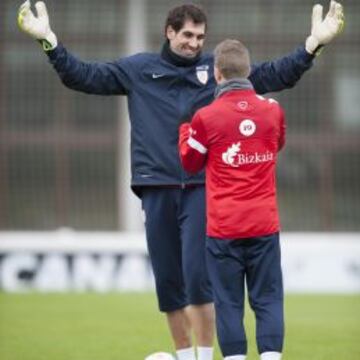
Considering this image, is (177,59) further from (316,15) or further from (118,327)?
(118,327)

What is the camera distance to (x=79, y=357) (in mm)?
8438

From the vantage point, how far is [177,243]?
23.9 feet

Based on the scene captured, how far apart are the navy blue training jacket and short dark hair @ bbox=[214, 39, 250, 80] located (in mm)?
581

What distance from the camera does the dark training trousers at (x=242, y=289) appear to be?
6.54m

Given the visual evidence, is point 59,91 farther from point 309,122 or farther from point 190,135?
point 190,135

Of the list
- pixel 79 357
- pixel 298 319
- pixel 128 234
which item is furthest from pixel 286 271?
pixel 79 357

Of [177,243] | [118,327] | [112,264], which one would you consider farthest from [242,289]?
[112,264]

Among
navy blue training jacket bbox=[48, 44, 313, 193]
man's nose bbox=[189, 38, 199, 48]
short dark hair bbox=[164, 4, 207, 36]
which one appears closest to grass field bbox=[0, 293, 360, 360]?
navy blue training jacket bbox=[48, 44, 313, 193]

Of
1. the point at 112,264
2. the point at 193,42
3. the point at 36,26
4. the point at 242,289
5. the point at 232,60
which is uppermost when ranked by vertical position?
the point at 36,26

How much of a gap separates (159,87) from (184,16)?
45 cm

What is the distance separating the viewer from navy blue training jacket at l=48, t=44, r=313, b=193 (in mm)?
7137

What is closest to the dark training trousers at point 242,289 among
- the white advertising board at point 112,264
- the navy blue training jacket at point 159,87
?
the navy blue training jacket at point 159,87

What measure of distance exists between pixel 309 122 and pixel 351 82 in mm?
901

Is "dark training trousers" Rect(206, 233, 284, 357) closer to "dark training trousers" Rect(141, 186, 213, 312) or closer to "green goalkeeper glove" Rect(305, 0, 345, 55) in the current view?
"dark training trousers" Rect(141, 186, 213, 312)
